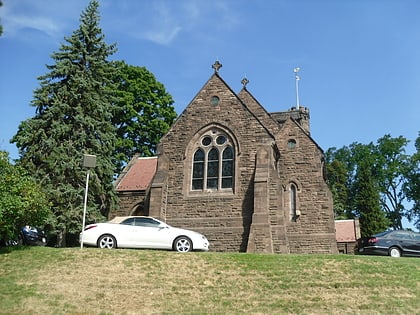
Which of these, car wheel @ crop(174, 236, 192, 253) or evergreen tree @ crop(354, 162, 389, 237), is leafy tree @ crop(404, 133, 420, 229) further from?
car wheel @ crop(174, 236, 192, 253)

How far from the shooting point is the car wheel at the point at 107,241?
1716cm

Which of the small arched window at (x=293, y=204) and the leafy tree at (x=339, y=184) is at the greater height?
the leafy tree at (x=339, y=184)

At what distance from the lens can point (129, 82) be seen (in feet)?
118

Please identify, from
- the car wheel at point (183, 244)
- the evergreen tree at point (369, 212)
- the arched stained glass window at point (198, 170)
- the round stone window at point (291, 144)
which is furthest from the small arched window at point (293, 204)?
the evergreen tree at point (369, 212)

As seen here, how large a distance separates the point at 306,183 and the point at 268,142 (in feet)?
14.3

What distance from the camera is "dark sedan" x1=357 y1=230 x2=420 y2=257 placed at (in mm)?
19250

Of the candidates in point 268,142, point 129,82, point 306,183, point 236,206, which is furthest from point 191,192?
point 129,82

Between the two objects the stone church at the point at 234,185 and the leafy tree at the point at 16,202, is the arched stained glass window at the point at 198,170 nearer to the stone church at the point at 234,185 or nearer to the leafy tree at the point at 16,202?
the stone church at the point at 234,185

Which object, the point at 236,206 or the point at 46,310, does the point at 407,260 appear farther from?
the point at 46,310

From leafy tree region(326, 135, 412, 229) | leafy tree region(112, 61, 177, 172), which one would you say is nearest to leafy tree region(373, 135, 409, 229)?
leafy tree region(326, 135, 412, 229)

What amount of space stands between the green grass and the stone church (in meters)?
4.83

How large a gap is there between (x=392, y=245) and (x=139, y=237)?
1059 centimetres

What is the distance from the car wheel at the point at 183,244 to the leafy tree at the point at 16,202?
505 centimetres

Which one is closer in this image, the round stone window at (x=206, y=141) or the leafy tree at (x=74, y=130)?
the leafy tree at (x=74, y=130)
